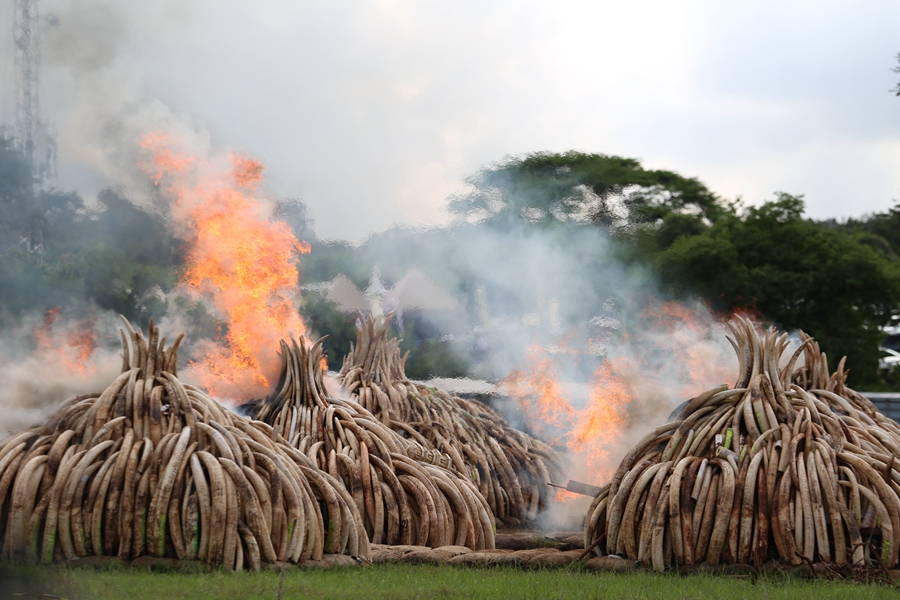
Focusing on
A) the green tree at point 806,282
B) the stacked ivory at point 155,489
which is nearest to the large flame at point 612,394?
the stacked ivory at point 155,489

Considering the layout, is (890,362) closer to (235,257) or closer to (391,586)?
(235,257)

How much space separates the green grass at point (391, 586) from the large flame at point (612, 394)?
545 centimetres

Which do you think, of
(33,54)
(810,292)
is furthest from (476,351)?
(33,54)

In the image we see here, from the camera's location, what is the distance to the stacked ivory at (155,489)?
249 inches

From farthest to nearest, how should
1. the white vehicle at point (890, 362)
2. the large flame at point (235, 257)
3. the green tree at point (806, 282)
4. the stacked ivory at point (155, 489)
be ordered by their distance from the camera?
1. the white vehicle at point (890, 362)
2. the green tree at point (806, 282)
3. the large flame at point (235, 257)
4. the stacked ivory at point (155, 489)

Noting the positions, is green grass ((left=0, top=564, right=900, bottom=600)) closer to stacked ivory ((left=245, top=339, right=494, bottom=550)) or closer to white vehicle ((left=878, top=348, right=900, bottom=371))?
stacked ivory ((left=245, top=339, right=494, bottom=550))

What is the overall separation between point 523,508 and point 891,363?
23.4 m

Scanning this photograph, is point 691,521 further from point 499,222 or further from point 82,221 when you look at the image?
point 499,222

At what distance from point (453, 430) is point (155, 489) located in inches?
208

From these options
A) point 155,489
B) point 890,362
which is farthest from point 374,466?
point 890,362

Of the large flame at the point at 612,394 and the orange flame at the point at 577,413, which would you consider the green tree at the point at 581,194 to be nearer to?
the large flame at the point at 612,394

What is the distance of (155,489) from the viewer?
6449 millimetres

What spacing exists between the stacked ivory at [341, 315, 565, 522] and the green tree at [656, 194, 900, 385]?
612 inches

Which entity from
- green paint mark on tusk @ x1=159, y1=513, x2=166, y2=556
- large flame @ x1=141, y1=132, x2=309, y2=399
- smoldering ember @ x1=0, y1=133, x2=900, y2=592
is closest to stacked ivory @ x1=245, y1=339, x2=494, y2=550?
smoldering ember @ x1=0, y1=133, x2=900, y2=592
